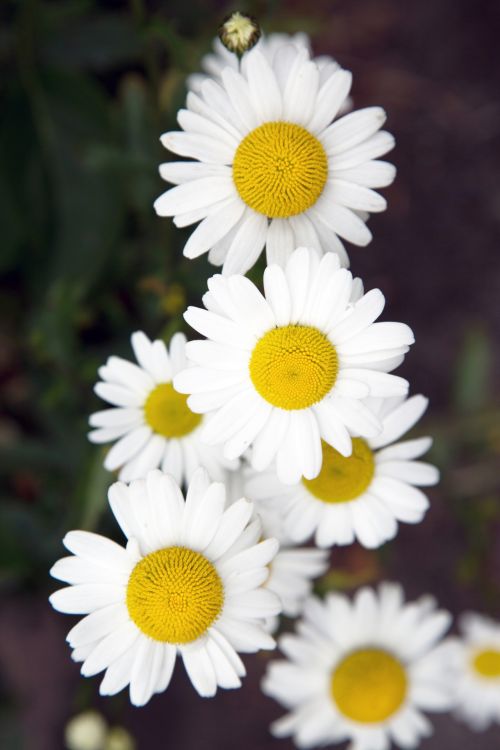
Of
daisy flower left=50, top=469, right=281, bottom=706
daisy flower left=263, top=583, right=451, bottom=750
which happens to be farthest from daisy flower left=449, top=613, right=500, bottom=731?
daisy flower left=50, top=469, right=281, bottom=706

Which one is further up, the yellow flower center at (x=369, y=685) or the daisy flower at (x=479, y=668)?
the daisy flower at (x=479, y=668)

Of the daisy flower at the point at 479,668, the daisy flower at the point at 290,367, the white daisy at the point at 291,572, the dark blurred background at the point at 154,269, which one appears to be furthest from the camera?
the daisy flower at the point at 479,668

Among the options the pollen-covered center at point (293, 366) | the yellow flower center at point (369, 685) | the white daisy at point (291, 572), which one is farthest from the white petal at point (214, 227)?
the yellow flower center at point (369, 685)

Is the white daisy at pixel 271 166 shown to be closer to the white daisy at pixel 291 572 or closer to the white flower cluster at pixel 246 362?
the white flower cluster at pixel 246 362

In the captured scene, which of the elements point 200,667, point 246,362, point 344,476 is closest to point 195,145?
point 246,362

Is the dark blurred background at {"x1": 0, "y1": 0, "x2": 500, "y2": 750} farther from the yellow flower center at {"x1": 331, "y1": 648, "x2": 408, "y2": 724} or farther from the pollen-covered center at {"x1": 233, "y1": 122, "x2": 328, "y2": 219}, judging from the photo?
the pollen-covered center at {"x1": 233, "y1": 122, "x2": 328, "y2": 219}

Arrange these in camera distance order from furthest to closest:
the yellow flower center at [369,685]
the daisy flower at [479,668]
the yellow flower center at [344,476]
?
1. the daisy flower at [479,668]
2. the yellow flower center at [369,685]
3. the yellow flower center at [344,476]
